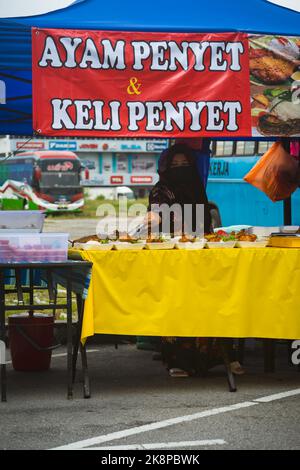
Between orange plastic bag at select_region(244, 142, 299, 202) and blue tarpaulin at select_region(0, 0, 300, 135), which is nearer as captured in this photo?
blue tarpaulin at select_region(0, 0, 300, 135)

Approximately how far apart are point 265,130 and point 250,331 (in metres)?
1.92

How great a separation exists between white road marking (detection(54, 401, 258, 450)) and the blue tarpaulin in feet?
11.2

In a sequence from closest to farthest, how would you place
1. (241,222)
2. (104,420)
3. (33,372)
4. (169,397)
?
(104,420) < (169,397) < (33,372) < (241,222)

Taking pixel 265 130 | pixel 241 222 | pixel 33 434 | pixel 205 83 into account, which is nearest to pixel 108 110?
pixel 205 83

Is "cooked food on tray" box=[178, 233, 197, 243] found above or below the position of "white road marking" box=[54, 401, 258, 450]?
above

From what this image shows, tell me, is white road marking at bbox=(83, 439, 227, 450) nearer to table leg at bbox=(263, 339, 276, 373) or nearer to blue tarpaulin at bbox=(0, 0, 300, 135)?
table leg at bbox=(263, 339, 276, 373)

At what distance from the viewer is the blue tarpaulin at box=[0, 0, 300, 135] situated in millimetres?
8305

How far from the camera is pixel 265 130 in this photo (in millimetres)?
8781

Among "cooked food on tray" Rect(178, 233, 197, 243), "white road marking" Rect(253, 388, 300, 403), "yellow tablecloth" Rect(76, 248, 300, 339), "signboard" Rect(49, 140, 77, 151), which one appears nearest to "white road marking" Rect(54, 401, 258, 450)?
"white road marking" Rect(253, 388, 300, 403)

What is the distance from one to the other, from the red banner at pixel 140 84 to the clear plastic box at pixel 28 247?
3.38ft

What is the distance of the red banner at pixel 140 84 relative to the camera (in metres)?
8.19

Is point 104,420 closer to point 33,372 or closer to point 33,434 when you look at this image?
point 33,434

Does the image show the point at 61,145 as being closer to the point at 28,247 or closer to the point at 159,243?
the point at 159,243

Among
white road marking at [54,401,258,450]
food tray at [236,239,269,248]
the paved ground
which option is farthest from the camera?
food tray at [236,239,269,248]
